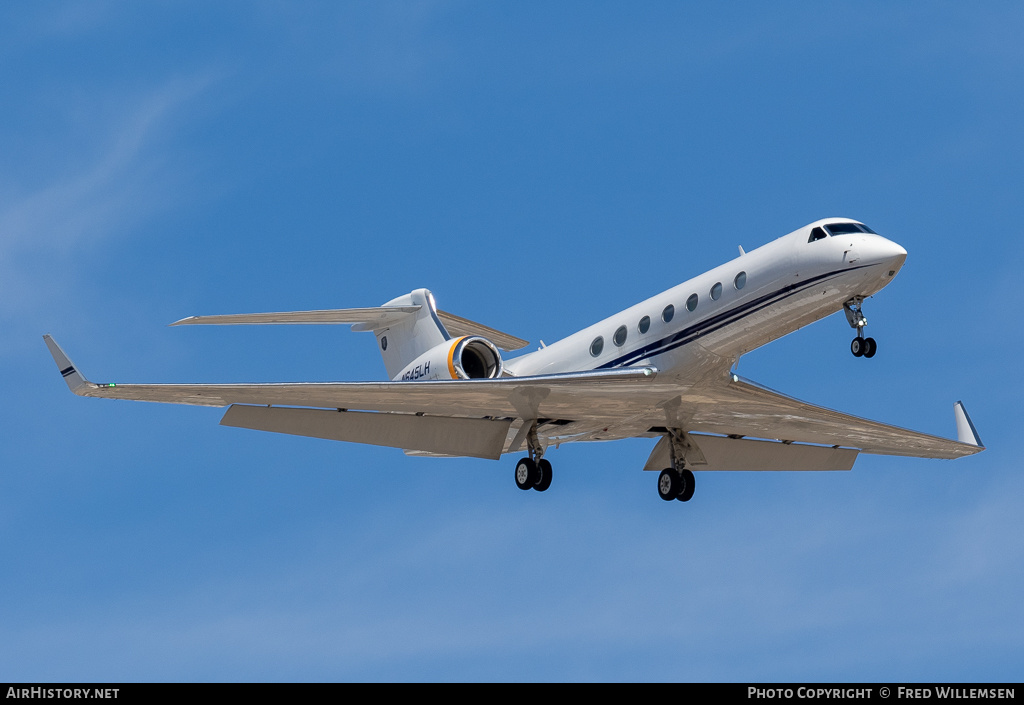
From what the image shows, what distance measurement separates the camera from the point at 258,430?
70.5 ft

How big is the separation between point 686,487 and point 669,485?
0.30 metres

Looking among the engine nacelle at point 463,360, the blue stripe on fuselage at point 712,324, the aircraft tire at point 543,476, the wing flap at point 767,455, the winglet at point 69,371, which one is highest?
the engine nacelle at point 463,360

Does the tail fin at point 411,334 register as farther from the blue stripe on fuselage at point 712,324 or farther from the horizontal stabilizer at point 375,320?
the blue stripe on fuselage at point 712,324

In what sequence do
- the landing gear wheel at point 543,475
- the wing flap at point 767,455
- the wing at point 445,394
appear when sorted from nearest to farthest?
1. the wing at point 445,394
2. the landing gear wheel at point 543,475
3. the wing flap at point 767,455

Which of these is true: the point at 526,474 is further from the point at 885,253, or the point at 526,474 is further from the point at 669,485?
the point at 885,253

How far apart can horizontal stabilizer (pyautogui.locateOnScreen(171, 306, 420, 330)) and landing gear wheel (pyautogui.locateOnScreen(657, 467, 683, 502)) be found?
5920 mm

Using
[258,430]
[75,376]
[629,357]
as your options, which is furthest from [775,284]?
[75,376]

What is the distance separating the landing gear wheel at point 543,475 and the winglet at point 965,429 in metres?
9.70

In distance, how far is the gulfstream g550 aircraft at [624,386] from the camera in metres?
19.1

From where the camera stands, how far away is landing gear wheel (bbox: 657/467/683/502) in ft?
73.6

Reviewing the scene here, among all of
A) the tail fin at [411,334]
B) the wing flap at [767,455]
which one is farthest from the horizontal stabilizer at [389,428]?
the wing flap at [767,455]

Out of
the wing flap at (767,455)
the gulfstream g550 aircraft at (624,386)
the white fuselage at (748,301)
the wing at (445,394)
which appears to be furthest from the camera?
the wing flap at (767,455)

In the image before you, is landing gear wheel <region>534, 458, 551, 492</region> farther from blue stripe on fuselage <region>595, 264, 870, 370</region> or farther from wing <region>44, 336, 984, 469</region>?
blue stripe on fuselage <region>595, 264, 870, 370</region>

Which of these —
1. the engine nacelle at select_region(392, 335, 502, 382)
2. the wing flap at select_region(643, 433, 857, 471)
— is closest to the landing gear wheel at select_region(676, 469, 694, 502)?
the wing flap at select_region(643, 433, 857, 471)
